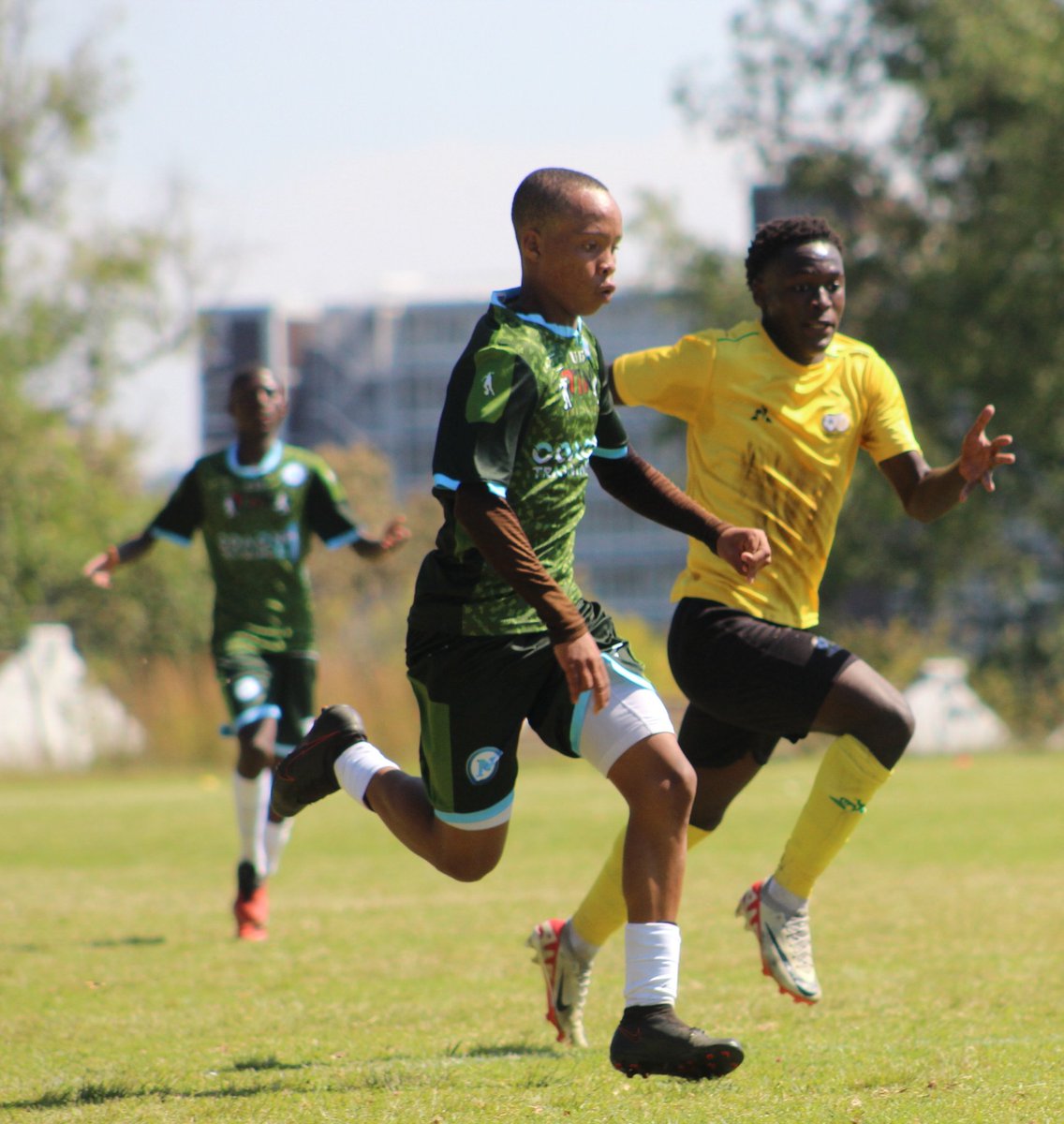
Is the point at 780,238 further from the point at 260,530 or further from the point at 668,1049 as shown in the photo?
the point at 260,530

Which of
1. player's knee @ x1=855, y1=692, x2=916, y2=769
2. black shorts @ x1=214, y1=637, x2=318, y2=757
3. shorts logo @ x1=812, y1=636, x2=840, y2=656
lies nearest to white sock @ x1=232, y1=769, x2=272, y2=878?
black shorts @ x1=214, y1=637, x2=318, y2=757

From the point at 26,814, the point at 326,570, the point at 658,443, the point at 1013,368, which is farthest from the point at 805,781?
the point at 326,570

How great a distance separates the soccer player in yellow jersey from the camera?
18.7 ft

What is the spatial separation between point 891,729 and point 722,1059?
147cm

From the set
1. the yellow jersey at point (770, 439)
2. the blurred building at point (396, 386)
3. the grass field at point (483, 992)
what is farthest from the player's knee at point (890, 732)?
the blurred building at point (396, 386)

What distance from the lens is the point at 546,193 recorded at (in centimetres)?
496

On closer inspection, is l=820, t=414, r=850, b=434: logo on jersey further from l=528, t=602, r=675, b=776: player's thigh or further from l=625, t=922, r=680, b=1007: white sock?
l=625, t=922, r=680, b=1007: white sock

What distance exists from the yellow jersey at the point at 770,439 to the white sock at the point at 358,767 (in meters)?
1.15

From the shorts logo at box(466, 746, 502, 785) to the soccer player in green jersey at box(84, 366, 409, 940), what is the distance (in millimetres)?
4023

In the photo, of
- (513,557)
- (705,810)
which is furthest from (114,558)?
(513,557)

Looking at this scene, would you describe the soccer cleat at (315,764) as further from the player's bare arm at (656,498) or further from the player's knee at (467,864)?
the player's bare arm at (656,498)

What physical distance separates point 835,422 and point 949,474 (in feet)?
1.37

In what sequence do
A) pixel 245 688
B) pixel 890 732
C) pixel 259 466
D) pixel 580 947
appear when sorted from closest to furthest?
pixel 890 732
pixel 580 947
pixel 245 688
pixel 259 466

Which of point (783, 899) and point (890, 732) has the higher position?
point (890, 732)
